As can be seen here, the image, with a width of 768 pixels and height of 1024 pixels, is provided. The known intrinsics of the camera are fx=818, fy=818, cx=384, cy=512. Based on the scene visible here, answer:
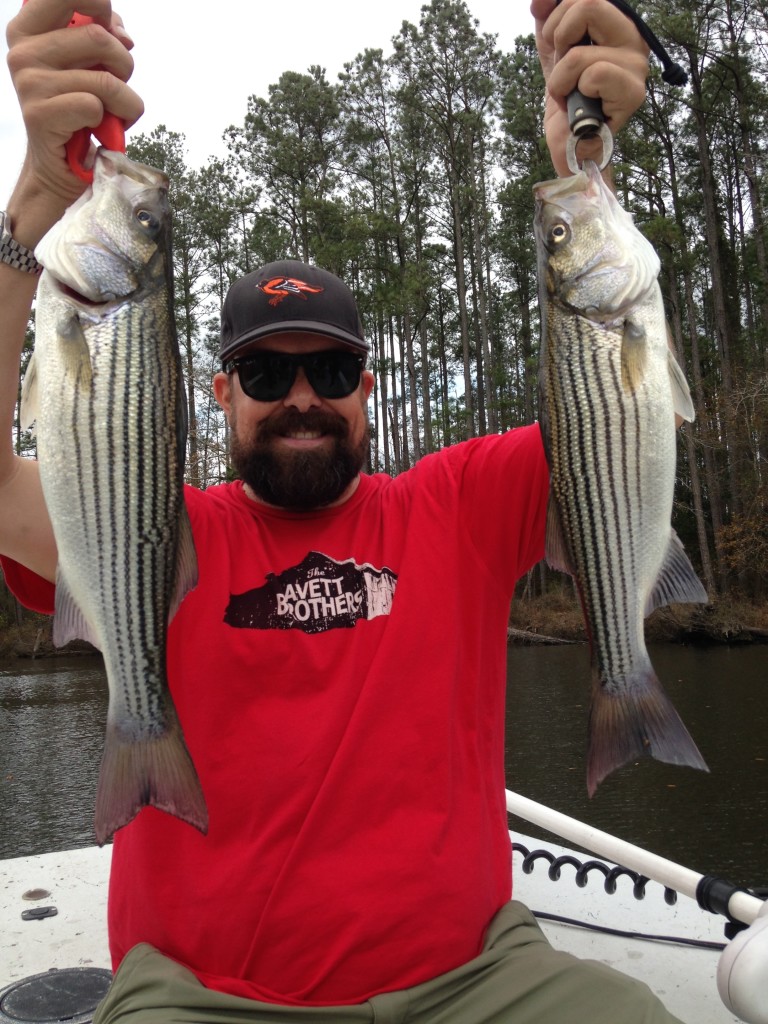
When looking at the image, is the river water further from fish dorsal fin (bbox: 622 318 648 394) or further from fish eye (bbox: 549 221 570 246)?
fish eye (bbox: 549 221 570 246)

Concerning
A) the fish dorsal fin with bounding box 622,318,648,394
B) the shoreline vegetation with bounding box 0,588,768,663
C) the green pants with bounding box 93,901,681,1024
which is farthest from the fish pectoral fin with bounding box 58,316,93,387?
the shoreline vegetation with bounding box 0,588,768,663

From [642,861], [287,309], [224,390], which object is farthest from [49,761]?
[287,309]

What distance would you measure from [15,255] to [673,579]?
191 cm

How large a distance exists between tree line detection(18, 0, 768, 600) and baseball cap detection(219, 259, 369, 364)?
2102 centimetres

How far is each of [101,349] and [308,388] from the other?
3.13 ft

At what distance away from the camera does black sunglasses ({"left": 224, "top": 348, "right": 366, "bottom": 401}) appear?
9.19 feet

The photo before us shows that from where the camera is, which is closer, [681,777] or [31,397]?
[31,397]

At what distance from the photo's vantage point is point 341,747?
2.37m

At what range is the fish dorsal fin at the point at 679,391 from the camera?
Result: 2.13 meters

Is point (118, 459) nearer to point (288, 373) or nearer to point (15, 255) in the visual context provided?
point (15, 255)

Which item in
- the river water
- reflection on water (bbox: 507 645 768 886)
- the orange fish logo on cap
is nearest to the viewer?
the orange fish logo on cap

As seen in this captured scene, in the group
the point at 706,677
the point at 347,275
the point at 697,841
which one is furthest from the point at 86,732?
the point at 347,275

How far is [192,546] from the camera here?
2.12m

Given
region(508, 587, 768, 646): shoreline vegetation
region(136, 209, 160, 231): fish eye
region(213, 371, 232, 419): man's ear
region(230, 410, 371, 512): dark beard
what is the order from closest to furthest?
1. region(136, 209, 160, 231): fish eye
2. region(230, 410, 371, 512): dark beard
3. region(213, 371, 232, 419): man's ear
4. region(508, 587, 768, 646): shoreline vegetation
